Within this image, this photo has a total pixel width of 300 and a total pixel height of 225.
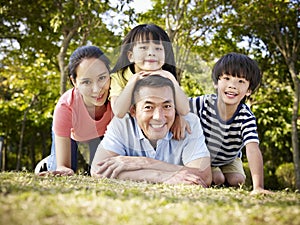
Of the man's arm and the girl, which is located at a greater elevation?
the girl

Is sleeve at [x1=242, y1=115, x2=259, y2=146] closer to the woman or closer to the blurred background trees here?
the woman

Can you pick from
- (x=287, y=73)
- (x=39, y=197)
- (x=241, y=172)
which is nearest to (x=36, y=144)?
(x=287, y=73)

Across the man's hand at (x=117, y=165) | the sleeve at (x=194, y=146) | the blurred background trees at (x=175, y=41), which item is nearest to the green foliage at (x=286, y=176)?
the blurred background trees at (x=175, y=41)

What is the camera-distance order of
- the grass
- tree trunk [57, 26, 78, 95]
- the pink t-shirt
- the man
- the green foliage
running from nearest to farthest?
the grass
the man
the pink t-shirt
tree trunk [57, 26, 78, 95]
the green foliage

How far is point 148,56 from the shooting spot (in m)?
4.04

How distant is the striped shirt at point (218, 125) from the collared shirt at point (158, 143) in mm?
233

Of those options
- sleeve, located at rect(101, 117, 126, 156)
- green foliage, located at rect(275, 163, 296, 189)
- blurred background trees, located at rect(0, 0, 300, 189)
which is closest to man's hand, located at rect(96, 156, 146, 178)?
sleeve, located at rect(101, 117, 126, 156)

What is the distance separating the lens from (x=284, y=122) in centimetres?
1338

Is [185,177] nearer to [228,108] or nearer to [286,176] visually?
[228,108]

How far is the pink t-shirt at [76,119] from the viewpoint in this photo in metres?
4.66

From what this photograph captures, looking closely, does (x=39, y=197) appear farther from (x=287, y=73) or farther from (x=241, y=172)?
(x=287, y=73)

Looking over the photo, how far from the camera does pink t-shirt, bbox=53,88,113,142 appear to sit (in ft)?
15.3

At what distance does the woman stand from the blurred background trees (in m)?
4.15

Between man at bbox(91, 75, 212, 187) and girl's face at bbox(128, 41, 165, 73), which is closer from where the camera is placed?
man at bbox(91, 75, 212, 187)
